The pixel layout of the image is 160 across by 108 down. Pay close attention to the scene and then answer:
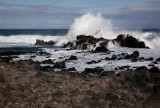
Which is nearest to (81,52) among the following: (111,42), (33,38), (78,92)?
(111,42)

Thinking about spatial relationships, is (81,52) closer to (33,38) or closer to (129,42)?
(129,42)

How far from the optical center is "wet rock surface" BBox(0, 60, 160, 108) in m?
6.60

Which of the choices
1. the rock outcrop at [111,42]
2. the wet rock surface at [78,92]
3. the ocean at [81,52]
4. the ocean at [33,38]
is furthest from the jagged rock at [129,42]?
the wet rock surface at [78,92]

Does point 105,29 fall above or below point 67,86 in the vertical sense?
above

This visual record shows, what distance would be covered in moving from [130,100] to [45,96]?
250 centimetres

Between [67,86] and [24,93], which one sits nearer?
[24,93]

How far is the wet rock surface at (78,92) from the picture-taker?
6.60 m

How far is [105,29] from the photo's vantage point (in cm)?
4425

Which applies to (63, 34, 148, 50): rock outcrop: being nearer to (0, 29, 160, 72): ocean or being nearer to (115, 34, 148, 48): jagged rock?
(115, 34, 148, 48): jagged rock

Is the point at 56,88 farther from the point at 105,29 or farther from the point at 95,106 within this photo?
the point at 105,29

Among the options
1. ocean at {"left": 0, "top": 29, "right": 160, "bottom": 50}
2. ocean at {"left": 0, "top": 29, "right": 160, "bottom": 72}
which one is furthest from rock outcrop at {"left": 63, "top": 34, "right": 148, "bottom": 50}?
ocean at {"left": 0, "top": 29, "right": 160, "bottom": 50}

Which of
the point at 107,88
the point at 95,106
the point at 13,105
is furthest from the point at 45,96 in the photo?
the point at 107,88

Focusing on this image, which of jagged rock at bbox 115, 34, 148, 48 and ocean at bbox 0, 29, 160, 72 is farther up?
jagged rock at bbox 115, 34, 148, 48

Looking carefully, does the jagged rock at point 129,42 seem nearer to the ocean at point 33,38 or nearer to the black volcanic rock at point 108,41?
the black volcanic rock at point 108,41
